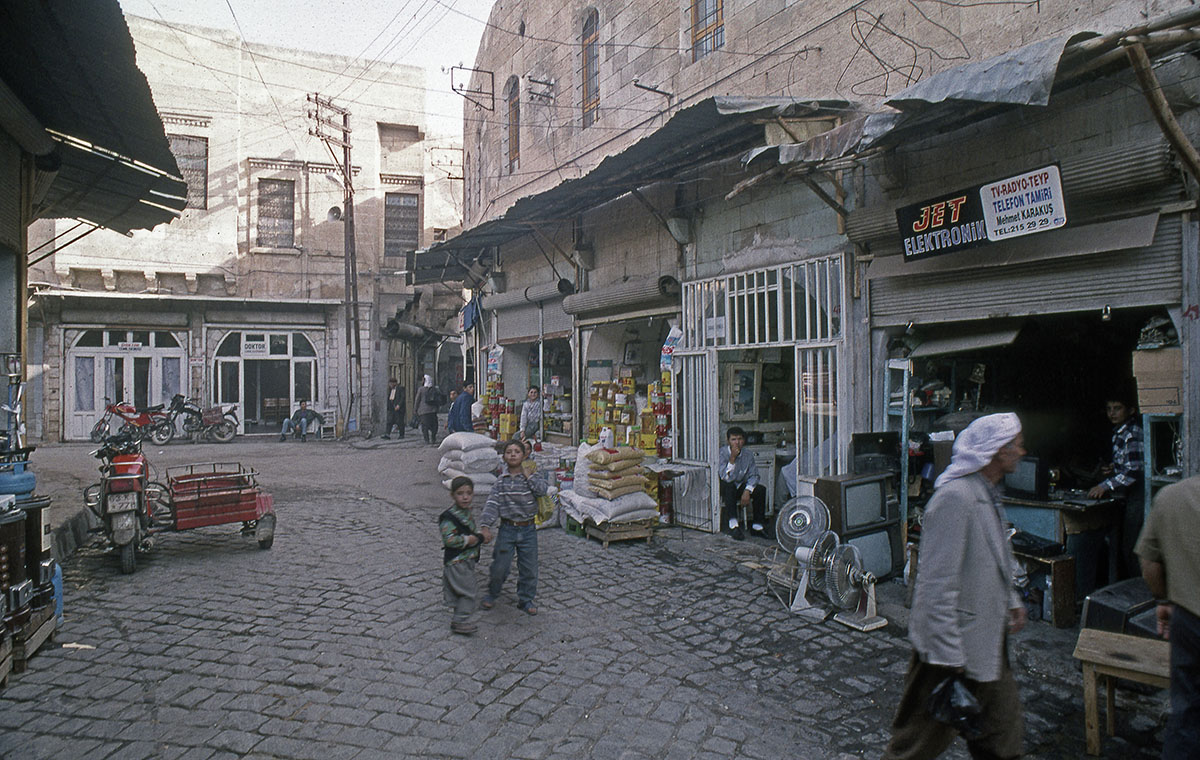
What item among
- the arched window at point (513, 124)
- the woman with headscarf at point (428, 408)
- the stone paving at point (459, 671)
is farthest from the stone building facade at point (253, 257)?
the stone paving at point (459, 671)

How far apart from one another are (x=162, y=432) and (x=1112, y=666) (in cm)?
2202

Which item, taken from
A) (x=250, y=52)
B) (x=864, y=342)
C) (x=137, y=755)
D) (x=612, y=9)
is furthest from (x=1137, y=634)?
(x=250, y=52)

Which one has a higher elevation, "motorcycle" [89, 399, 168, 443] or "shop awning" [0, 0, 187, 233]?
"shop awning" [0, 0, 187, 233]

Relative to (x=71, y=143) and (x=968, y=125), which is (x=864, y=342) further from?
(x=71, y=143)

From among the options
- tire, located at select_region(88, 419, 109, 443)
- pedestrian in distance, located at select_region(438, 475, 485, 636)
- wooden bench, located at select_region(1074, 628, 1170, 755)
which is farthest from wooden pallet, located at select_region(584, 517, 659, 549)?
tire, located at select_region(88, 419, 109, 443)

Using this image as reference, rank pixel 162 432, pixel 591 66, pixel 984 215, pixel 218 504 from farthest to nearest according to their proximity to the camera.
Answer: pixel 162 432 → pixel 591 66 → pixel 218 504 → pixel 984 215

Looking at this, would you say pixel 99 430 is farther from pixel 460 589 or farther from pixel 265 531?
pixel 460 589

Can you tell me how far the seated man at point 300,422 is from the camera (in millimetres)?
21531

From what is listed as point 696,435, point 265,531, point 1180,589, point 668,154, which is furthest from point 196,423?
point 1180,589

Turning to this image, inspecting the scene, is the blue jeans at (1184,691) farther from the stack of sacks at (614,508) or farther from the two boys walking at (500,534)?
the stack of sacks at (614,508)

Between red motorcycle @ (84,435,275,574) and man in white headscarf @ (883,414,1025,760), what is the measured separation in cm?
668

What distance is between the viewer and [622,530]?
7902mm

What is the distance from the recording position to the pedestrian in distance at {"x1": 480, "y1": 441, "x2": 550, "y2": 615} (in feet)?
18.9

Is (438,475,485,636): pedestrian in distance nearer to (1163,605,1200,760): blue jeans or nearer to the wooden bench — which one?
the wooden bench
